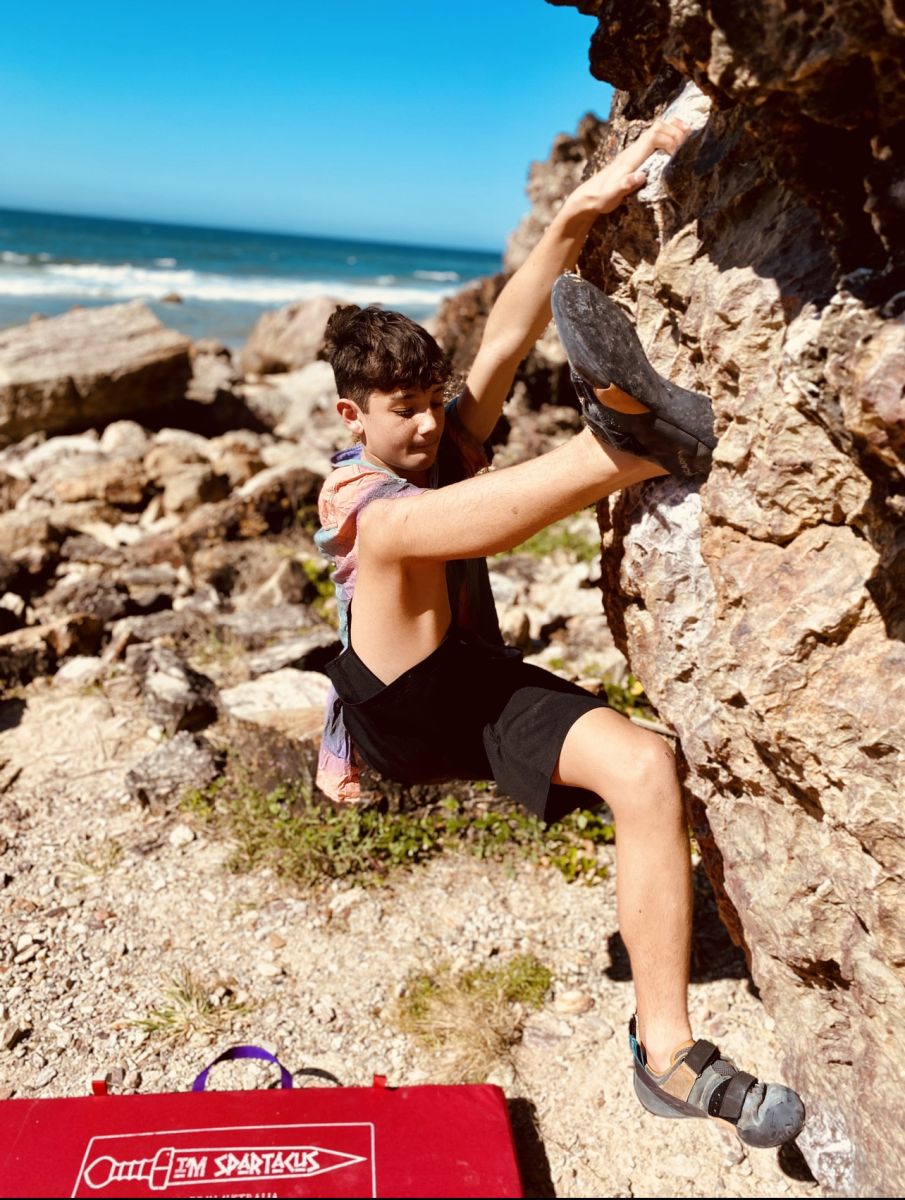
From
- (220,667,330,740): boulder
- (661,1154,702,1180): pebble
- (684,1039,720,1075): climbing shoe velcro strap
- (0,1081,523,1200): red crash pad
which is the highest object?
(684,1039,720,1075): climbing shoe velcro strap

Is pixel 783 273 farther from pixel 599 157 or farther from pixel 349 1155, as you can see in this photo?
pixel 349 1155

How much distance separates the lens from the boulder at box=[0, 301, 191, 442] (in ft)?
32.1

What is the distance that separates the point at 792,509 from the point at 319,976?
7.26ft

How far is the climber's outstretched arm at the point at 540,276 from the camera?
2607 mm

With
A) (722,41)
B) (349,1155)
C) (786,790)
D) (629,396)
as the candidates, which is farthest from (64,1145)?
(722,41)

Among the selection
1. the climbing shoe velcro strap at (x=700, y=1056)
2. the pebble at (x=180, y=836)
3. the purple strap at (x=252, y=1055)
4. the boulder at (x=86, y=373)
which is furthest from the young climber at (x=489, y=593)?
the boulder at (x=86, y=373)

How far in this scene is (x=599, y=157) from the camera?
10.0 feet

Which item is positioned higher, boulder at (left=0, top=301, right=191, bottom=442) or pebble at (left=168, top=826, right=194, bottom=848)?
boulder at (left=0, top=301, right=191, bottom=442)

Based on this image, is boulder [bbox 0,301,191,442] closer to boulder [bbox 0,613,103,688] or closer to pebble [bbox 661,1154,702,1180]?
boulder [bbox 0,613,103,688]

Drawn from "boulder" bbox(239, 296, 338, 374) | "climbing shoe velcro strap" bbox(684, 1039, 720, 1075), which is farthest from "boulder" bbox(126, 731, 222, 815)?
"boulder" bbox(239, 296, 338, 374)

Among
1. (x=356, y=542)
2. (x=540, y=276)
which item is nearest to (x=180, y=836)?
(x=356, y=542)

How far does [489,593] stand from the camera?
313 cm

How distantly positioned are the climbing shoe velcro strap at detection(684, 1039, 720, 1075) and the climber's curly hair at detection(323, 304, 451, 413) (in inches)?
73.6

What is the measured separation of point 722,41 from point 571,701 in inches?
64.4
